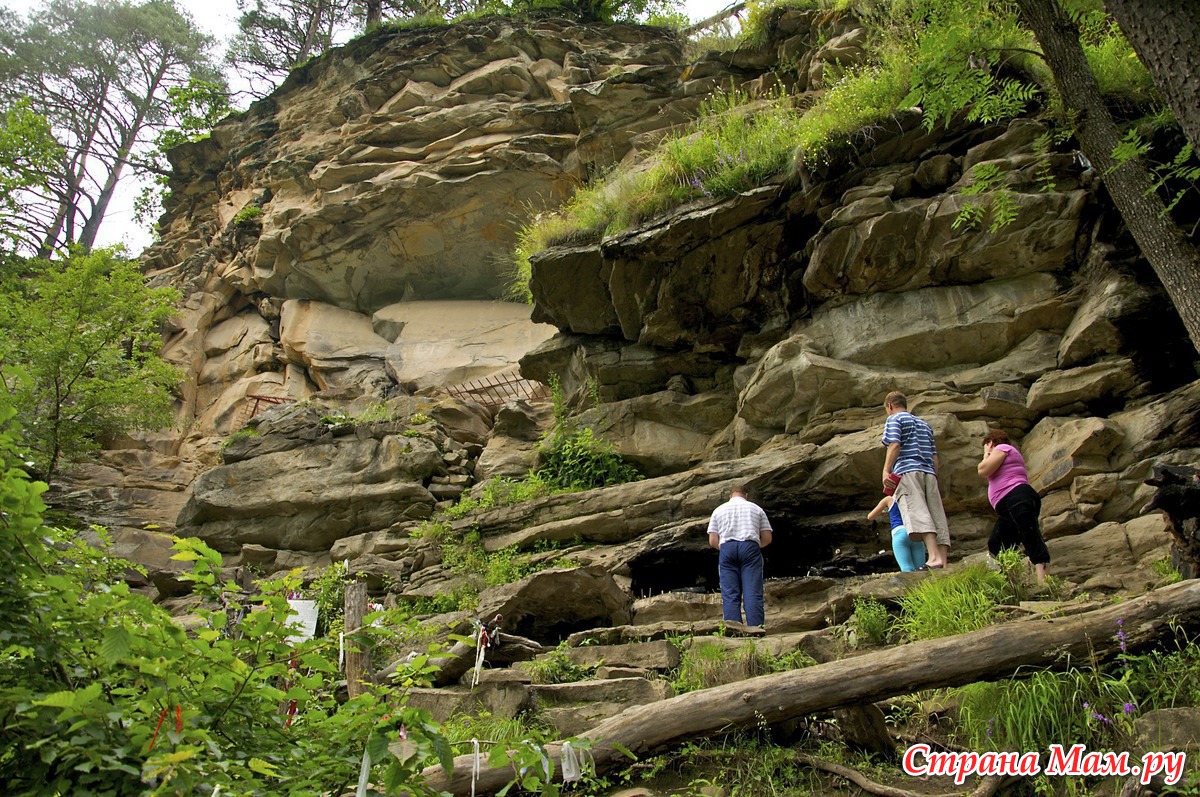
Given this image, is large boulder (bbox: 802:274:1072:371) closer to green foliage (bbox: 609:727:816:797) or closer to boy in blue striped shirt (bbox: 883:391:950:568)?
boy in blue striped shirt (bbox: 883:391:950:568)

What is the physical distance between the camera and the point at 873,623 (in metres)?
6.17

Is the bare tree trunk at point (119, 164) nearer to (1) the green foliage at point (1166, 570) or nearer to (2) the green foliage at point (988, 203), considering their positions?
(2) the green foliage at point (988, 203)

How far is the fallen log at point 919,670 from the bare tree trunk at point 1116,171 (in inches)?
125

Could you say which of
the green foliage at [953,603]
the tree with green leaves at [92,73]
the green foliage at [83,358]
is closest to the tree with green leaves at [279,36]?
the tree with green leaves at [92,73]

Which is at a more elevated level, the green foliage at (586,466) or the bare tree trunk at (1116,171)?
the bare tree trunk at (1116,171)

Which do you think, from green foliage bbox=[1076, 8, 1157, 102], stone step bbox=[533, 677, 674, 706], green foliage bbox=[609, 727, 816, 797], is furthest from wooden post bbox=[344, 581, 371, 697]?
green foliage bbox=[1076, 8, 1157, 102]

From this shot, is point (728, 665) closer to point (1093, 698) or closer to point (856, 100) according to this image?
point (1093, 698)

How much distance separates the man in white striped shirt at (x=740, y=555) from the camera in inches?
295

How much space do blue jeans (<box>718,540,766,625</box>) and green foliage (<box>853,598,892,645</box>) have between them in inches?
48.5

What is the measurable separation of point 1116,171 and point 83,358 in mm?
15604

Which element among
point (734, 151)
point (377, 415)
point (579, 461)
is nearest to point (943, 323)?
point (734, 151)

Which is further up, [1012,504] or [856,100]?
[856,100]

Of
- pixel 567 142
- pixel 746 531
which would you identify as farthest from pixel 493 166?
pixel 746 531

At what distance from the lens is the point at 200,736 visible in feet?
8.33
